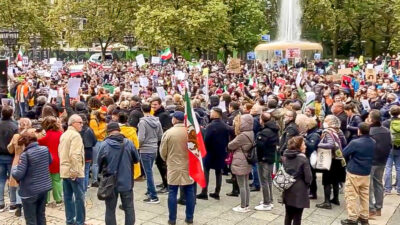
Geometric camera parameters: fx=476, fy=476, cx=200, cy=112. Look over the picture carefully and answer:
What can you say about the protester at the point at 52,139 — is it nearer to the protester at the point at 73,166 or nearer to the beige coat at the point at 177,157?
the protester at the point at 73,166

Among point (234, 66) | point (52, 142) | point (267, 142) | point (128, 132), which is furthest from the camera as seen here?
point (234, 66)

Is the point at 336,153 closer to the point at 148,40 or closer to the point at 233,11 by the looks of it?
the point at 148,40

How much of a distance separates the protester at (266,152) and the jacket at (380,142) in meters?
1.77

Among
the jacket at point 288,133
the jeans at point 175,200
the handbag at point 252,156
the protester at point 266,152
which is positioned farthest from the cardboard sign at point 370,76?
the jeans at point 175,200

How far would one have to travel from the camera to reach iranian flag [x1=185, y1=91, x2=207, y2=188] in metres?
7.67

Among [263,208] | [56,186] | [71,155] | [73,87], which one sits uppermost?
[73,87]

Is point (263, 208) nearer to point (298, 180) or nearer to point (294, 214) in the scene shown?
Answer: point (294, 214)

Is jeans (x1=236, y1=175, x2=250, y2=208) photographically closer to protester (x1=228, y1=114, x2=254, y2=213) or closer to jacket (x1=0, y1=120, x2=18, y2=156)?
protester (x1=228, y1=114, x2=254, y2=213)

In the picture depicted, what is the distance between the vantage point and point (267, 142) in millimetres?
8898

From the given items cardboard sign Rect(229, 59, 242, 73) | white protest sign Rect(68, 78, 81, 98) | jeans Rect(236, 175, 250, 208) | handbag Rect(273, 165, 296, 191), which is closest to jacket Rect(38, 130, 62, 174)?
jeans Rect(236, 175, 250, 208)

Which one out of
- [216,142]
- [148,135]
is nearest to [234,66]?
[216,142]

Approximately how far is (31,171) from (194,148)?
98.6 inches

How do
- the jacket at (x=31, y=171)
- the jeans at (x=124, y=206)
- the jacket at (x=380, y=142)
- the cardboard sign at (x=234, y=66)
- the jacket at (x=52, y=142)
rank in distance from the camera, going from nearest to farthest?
the jacket at (x=31, y=171) < the jeans at (x=124, y=206) < the jacket at (x=52, y=142) < the jacket at (x=380, y=142) < the cardboard sign at (x=234, y=66)

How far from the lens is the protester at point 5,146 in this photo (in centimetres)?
853
